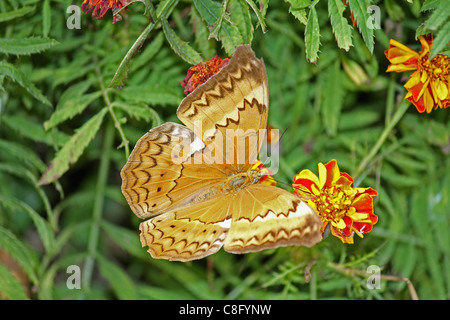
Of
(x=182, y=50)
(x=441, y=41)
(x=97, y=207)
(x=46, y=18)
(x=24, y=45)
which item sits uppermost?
(x=46, y=18)

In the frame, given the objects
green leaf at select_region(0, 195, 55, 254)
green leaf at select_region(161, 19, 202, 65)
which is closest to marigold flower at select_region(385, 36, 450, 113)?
green leaf at select_region(161, 19, 202, 65)

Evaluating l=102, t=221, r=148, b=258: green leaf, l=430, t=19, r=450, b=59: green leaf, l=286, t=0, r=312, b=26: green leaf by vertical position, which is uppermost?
l=286, t=0, r=312, b=26: green leaf

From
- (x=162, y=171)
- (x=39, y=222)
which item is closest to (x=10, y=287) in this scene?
(x=39, y=222)

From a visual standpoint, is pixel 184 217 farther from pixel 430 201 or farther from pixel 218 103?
pixel 430 201

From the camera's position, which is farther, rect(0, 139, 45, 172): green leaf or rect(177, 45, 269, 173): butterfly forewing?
rect(0, 139, 45, 172): green leaf

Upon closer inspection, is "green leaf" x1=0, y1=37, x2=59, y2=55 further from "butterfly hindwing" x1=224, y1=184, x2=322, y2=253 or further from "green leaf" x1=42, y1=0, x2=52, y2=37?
"butterfly hindwing" x1=224, y1=184, x2=322, y2=253

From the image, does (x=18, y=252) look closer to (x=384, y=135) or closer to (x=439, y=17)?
(x=384, y=135)
